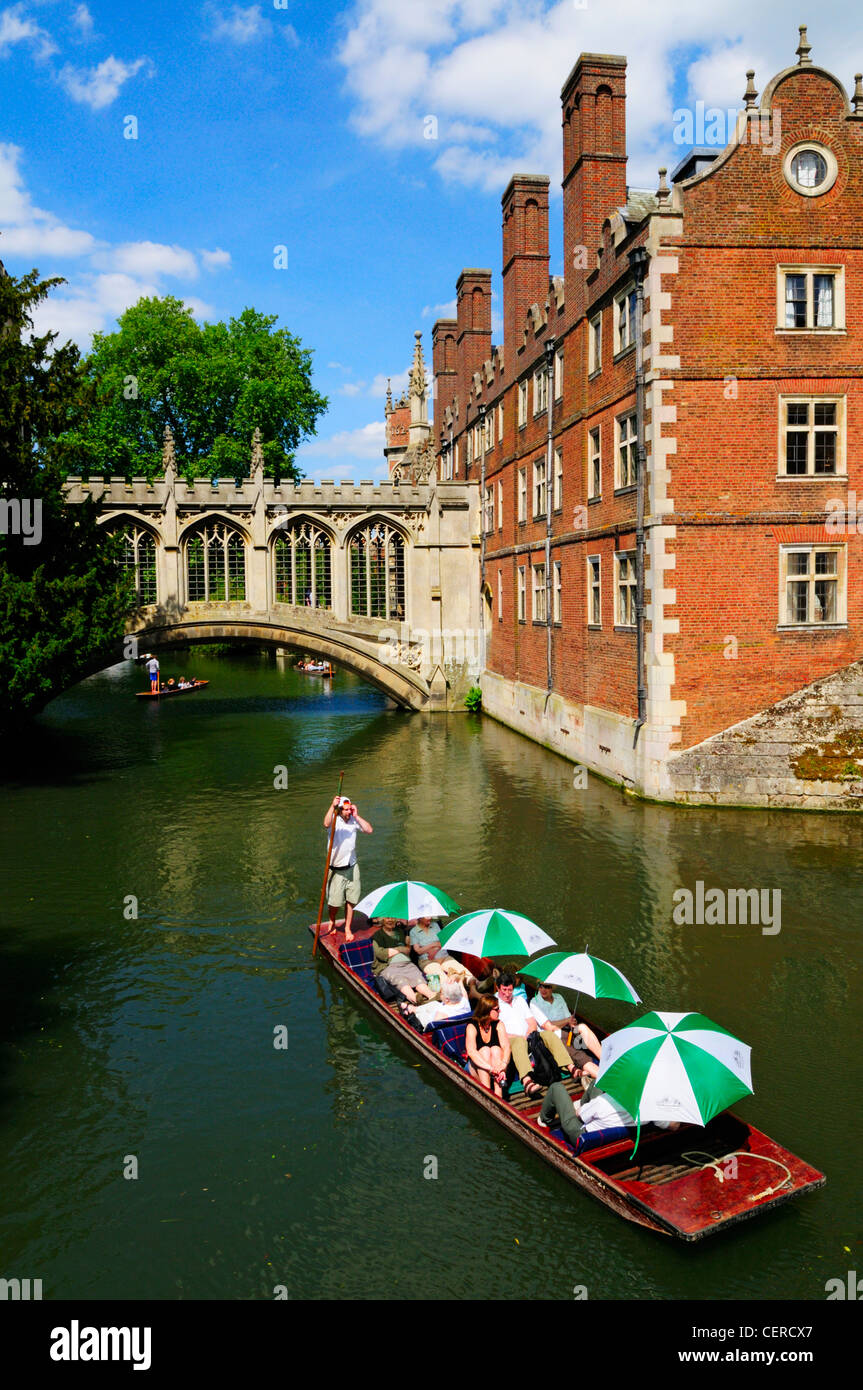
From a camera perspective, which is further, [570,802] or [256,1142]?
[570,802]

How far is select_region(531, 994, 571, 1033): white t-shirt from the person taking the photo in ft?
33.4

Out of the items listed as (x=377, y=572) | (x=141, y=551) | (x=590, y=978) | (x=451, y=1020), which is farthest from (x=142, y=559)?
(x=590, y=978)

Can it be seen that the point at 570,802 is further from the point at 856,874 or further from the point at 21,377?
the point at 21,377

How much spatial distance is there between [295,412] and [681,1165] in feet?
175

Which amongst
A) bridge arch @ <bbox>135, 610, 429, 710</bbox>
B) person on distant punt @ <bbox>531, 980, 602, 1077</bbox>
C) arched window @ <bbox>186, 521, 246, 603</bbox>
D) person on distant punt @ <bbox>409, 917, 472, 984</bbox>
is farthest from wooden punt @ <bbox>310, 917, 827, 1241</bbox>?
arched window @ <bbox>186, 521, 246, 603</bbox>

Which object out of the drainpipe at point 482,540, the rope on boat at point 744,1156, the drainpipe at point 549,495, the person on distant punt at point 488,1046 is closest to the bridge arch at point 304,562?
the drainpipe at point 482,540

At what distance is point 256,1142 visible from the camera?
9.19 m

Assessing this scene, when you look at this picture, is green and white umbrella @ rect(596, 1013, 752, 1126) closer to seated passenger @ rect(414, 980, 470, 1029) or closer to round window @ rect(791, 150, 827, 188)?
seated passenger @ rect(414, 980, 470, 1029)

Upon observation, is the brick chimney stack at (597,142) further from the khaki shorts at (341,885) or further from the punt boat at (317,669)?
the punt boat at (317,669)

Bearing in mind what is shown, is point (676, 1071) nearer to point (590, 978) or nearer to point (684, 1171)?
point (684, 1171)

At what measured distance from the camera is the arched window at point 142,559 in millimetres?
37531

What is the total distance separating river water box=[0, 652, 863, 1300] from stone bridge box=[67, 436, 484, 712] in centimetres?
1486

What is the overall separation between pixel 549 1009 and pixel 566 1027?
24 centimetres
